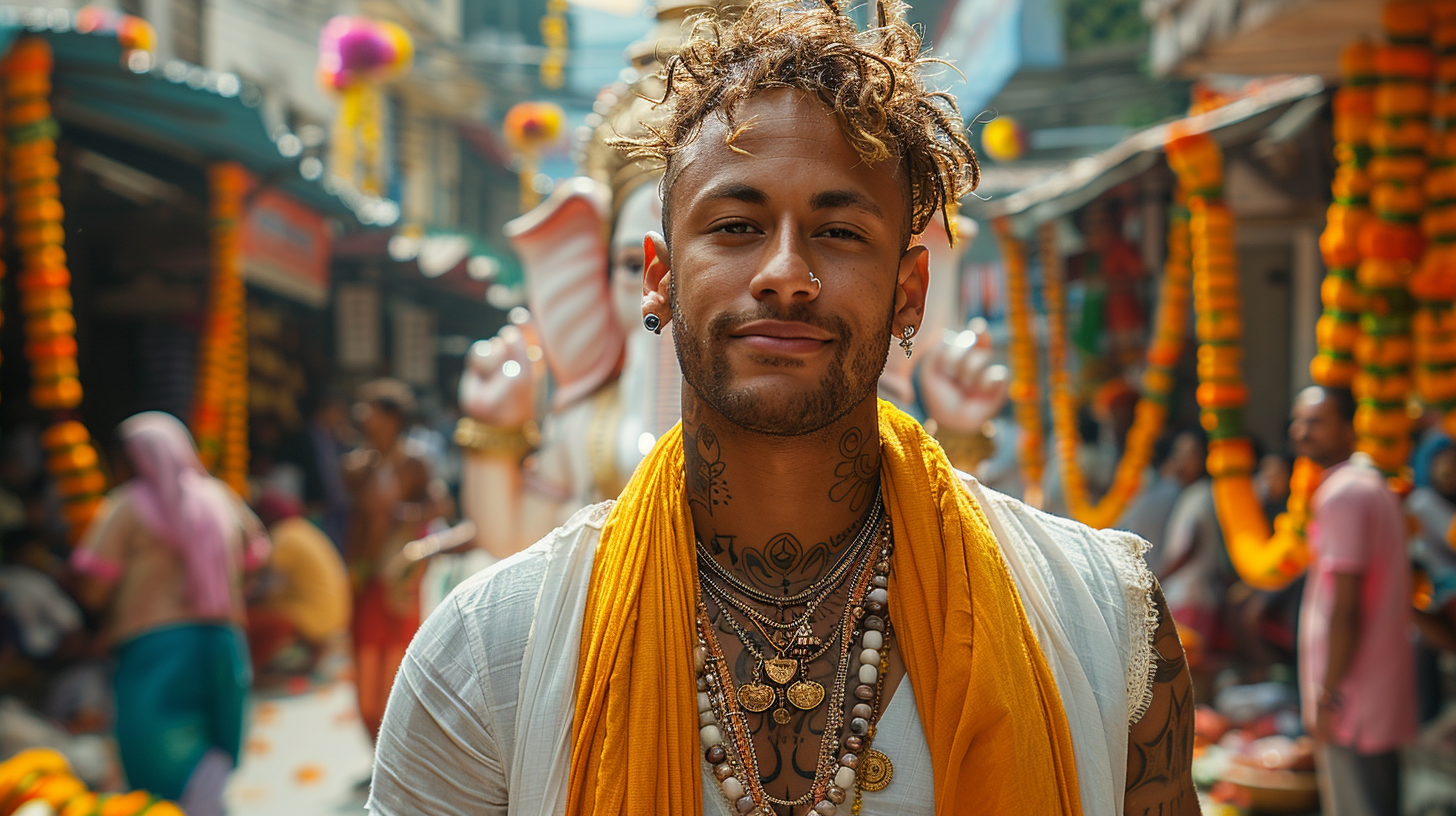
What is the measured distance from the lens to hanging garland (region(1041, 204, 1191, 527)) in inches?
277

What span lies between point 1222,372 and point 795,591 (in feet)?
15.4

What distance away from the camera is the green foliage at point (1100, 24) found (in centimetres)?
949

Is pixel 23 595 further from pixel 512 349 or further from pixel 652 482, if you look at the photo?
pixel 652 482

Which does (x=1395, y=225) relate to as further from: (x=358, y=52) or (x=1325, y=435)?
(x=358, y=52)

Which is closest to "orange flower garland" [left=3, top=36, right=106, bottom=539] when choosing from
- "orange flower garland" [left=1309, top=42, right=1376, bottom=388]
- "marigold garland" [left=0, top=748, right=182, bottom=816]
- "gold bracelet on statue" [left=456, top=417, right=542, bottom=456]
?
"gold bracelet on statue" [left=456, top=417, right=542, bottom=456]

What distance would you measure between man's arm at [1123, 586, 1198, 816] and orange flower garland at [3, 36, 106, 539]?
17.7ft

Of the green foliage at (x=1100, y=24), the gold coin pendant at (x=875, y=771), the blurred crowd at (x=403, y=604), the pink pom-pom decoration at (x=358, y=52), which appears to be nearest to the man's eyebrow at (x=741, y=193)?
the gold coin pendant at (x=875, y=771)

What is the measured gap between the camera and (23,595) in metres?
5.69

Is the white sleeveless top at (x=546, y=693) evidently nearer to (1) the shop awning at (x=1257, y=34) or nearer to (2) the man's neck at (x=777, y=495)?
(2) the man's neck at (x=777, y=495)

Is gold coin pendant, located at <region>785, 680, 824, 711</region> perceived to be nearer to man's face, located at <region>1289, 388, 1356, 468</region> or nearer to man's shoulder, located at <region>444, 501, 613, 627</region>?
man's shoulder, located at <region>444, 501, 613, 627</region>

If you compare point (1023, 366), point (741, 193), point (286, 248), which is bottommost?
point (1023, 366)

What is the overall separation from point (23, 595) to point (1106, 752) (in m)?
5.95

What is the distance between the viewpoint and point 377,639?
5750mm

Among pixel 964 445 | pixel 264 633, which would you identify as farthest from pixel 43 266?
pixel 964 445
